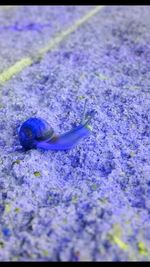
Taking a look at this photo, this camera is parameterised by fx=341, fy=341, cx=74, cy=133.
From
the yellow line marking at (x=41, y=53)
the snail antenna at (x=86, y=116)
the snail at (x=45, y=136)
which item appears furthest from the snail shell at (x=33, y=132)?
the yellow line marking at (x=41, y=53)

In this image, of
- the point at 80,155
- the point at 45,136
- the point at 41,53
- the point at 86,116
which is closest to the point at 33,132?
the point at 45,136

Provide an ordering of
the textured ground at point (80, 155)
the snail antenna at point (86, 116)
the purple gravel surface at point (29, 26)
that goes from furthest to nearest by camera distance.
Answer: the purple gravel surface at point (29, 26)
the snail antenna at point (86, 116)
the textured ground at point (80, 155)

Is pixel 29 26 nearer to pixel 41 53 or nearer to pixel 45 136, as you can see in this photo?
pixel 41 53

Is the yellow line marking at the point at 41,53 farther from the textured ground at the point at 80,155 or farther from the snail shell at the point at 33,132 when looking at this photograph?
the snail shell at the point at 33,132

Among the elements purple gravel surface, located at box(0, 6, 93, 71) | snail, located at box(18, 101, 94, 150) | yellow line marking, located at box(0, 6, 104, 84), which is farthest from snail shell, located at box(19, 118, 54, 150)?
purple gravel surface, located at box(0, 6, 93, 71)

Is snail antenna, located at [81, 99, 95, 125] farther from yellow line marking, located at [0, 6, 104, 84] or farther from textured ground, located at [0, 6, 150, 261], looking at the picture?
yellow line marking, located at [0, 6, 104, 84]
